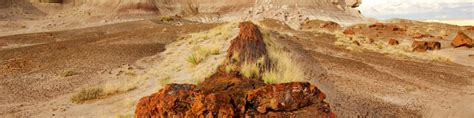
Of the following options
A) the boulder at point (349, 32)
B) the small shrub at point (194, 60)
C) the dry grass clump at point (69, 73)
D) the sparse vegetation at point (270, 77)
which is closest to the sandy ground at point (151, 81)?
the dry grass clump at point (69, 73)

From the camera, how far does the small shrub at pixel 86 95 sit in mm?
9648

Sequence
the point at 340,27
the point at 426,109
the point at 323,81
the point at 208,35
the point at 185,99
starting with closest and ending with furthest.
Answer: the point at 185,99 < the point at 426,109 < the point at 323,81 < the point at 208,35 < the point at 340,27

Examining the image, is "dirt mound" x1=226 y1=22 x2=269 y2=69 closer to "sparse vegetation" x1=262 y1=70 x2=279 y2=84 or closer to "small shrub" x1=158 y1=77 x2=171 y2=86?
"sparse vegetation" x1=262 y1=70 x2=279 y2=84

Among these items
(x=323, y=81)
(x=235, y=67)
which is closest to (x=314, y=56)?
(x=323, y=81)

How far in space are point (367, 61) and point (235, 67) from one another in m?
7.94

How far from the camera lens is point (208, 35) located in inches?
724

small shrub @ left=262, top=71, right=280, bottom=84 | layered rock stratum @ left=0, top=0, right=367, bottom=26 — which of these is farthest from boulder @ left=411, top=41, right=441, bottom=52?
small shrub @ left=262, top=71, right=280, bottom=84

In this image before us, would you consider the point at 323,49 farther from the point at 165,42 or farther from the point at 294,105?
the point at 294,105

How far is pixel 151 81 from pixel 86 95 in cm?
167

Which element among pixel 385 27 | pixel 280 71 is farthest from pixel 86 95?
pixel 385 27

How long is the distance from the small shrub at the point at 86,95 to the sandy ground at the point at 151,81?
21 centimetres

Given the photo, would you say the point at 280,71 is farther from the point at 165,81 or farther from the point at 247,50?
the point at 165,81

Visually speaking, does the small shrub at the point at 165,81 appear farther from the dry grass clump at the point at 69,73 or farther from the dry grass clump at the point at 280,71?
the dry grass clump at the point at 69,73

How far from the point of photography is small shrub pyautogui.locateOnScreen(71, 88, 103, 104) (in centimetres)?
965
